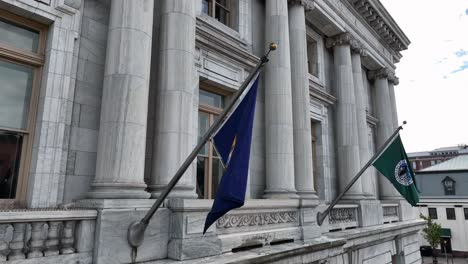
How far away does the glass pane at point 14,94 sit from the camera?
6.92 meters

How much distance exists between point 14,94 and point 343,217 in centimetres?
1326

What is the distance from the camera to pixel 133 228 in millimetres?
6672

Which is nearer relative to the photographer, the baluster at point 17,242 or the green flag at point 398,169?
the baluster at point 17,242

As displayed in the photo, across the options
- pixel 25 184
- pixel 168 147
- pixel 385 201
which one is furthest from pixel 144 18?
pixel 385 201

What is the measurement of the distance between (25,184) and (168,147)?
3122mm

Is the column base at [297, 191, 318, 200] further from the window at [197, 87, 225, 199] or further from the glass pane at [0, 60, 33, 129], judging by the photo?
the glass pane at [0, 60, 33, 129]

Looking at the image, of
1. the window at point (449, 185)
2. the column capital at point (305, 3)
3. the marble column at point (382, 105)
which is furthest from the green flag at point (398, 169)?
the window at point (449, 185)

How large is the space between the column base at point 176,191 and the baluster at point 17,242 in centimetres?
279

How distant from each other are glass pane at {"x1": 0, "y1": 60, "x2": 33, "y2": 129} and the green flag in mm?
11235

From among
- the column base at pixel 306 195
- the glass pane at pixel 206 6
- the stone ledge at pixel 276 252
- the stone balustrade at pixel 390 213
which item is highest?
the glass pane at pixel 206 6

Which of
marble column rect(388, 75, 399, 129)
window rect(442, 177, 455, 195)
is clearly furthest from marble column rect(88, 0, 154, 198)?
window rect(442, 177, 455, 195)

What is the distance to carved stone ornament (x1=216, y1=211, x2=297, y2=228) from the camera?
8.85 metres

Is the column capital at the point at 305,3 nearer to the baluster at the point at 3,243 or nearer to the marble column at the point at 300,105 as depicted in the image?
the marble column at the point at 300,105

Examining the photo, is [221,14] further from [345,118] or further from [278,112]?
[345,118]
